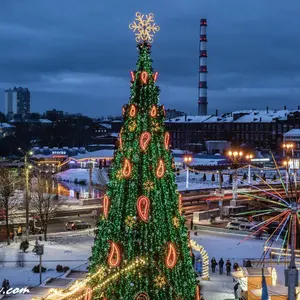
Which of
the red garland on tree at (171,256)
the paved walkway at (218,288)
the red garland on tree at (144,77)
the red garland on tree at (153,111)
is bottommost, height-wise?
the paved walkway at (218,288)

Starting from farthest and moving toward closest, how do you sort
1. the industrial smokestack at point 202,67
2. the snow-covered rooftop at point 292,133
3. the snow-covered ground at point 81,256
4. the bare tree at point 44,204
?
the industrial smokestack at point 202,67 → the snow-covered rooftop at point 292,133 → the bare tree at point 44,204 → the snow-covered ground at point 81,256

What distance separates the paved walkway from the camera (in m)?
20.2

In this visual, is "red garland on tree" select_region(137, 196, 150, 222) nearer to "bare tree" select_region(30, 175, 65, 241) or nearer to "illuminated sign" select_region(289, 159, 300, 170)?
"illuminated sign" select_region(289, 159, 300, 170)

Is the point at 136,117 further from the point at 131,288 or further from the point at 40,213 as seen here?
the point at 40,213

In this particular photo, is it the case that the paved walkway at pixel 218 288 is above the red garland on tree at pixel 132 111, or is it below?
below

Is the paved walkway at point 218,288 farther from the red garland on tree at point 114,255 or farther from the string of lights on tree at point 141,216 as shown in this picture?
the red garland on tree at point 114,255

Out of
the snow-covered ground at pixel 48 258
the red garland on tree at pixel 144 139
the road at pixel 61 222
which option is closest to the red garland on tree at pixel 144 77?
the red garland on tree at pixel 144 139

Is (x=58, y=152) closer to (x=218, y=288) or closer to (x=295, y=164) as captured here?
(x=295, y=164)

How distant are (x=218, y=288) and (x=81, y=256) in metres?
7.38

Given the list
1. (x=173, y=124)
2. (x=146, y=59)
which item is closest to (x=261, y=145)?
(x=173, y=124)

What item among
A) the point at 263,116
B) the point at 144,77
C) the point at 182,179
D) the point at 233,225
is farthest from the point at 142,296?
the point at 263,116

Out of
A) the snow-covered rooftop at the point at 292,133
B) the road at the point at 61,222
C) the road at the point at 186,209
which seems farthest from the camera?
the snow-covered rooftop at the point at 292,133

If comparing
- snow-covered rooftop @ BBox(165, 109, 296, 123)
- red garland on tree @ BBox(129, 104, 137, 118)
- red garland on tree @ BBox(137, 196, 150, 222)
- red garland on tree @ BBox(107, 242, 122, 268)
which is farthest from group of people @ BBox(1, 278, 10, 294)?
snow-covered rooftop @ BBox(165, 109, 296, 123)

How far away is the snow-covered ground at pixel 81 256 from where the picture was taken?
70.6 ft
